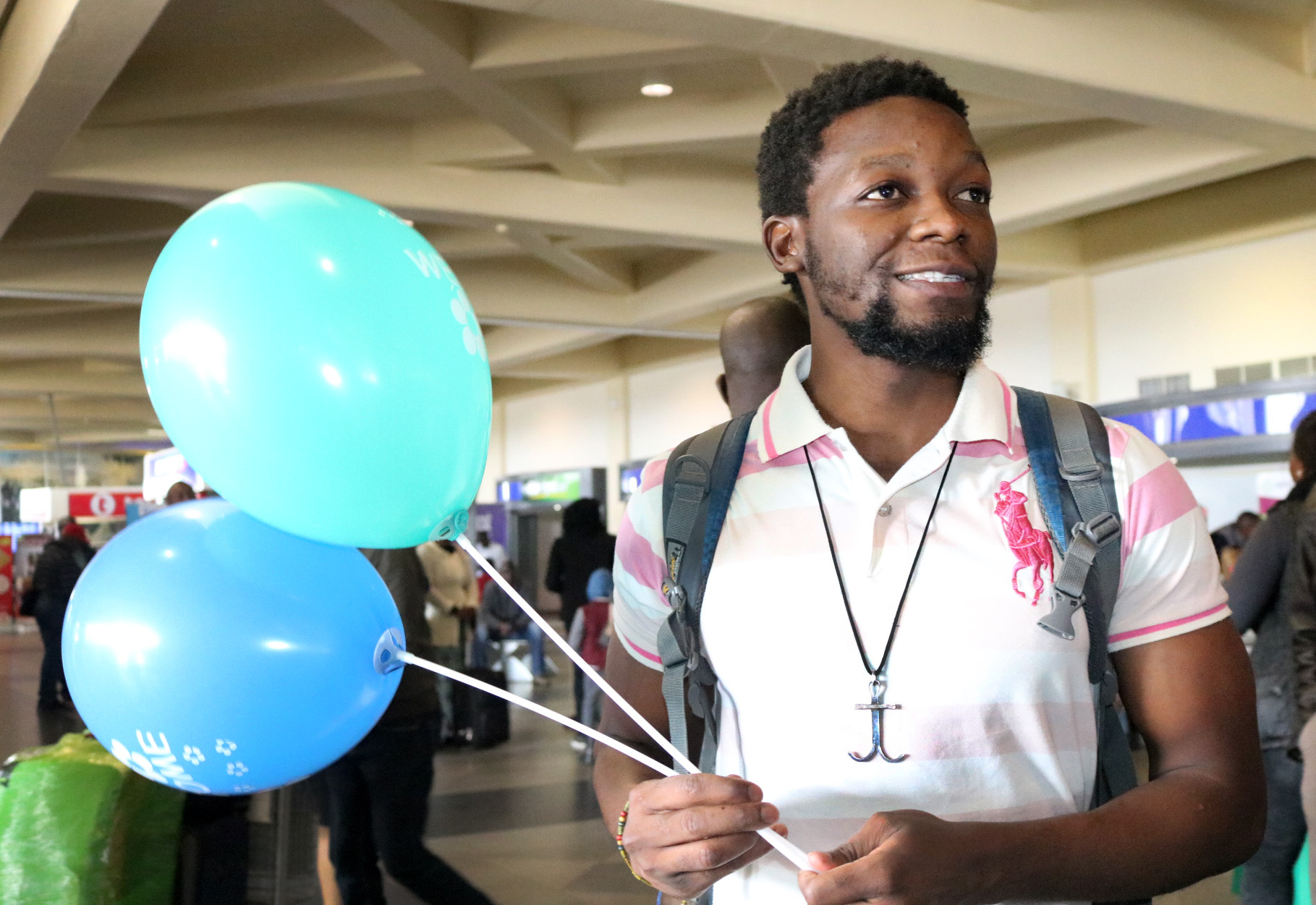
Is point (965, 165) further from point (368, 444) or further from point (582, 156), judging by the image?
point (582, 156)

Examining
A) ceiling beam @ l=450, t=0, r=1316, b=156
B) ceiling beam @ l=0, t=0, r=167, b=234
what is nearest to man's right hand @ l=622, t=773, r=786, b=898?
ceiling beam @ l=450, t=0, r=1316, b=156

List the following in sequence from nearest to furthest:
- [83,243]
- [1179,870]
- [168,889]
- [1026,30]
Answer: [1179,870]
[168,889]
[1026,30]
[83,243]

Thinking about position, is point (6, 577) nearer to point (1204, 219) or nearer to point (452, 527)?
point (1204, 219)

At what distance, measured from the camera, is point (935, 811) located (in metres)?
1.12

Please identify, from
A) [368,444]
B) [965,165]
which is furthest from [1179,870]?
[368,444]

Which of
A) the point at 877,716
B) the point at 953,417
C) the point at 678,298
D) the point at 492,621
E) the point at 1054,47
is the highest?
the point at 678,298

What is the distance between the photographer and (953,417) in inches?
48.8

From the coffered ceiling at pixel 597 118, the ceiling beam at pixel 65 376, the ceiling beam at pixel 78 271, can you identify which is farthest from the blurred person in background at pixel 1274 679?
the ceiling beam at pixel 65 376

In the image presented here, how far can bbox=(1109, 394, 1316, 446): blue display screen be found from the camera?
742 cm

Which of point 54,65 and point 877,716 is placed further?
point 54,65

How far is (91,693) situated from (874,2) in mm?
4046

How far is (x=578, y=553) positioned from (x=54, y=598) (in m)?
4.42

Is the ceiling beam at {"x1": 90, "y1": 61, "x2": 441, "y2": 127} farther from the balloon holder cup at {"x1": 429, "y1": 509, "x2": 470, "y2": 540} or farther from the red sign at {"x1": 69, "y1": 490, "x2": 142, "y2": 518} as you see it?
the red sign at {"x1": 69, "y1": 490, "x2": 142, "y2": 518}

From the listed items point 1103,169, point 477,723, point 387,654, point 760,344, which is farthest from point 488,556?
point 387,654
